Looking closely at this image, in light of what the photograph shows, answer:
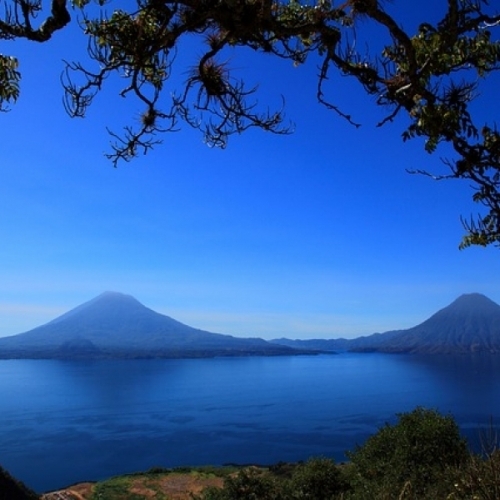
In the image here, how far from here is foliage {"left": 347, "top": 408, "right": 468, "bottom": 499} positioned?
1312 centimetres

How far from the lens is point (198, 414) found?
270 ft

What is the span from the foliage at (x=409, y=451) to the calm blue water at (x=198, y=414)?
1383 cm

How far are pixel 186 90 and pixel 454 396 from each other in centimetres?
10475

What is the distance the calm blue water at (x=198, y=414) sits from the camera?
5484 cm

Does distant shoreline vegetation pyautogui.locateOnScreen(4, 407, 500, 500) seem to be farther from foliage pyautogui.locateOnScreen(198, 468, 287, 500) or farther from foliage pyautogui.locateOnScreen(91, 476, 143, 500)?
foliage pyautogui.locateOnScreen(91, 476, 143, 500)

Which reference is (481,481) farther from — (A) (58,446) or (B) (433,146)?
(A) (58,446)

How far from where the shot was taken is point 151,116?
11.5 feet

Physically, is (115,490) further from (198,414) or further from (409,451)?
(198,414)

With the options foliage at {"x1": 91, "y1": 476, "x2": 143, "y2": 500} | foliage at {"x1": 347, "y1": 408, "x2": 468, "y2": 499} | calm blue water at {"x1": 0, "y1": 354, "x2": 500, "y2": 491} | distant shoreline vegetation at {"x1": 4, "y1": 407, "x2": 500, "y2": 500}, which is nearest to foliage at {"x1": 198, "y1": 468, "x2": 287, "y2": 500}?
distant shoreline vegetation at {"x1": 4, "y1": 407, "x2": 500, "y2": 500}

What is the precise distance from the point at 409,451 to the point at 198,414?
7271 cm

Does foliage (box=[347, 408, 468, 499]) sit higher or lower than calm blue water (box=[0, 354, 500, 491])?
higher

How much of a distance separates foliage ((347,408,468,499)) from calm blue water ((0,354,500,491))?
13.8 meters

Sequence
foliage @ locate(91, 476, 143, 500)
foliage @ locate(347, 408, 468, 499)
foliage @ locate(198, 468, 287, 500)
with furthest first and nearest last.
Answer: foliage @ locate(91, 476, 143, 500), foliage @ locate(198, 468, 287, 500), foliage @ locate(347, 408, 468, 499)

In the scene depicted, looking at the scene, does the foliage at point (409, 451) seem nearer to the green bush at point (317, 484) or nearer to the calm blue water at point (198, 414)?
the green bush at point (317, 484)
